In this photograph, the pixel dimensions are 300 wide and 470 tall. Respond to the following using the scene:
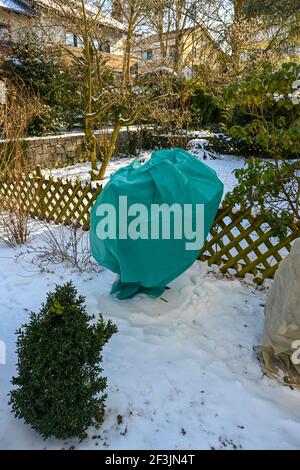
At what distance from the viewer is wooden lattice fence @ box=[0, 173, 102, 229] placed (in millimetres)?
4203

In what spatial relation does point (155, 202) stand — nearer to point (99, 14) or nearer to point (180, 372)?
point (180, 372)

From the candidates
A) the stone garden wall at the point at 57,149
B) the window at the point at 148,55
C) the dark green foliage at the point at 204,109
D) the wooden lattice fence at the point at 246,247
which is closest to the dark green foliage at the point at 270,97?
the wooden lattice fence at the point at 246,247

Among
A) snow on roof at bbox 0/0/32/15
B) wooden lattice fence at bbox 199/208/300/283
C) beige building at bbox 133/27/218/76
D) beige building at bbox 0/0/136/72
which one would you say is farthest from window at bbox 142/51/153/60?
wooden lattice fence at bbox 199/208/300/283

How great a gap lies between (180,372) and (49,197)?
328cm

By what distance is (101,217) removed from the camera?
2342 mm

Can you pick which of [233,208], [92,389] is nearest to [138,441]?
[92,389]

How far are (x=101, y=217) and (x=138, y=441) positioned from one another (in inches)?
53.6

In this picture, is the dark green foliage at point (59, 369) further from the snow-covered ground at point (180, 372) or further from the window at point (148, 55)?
the window at point (148, 55)

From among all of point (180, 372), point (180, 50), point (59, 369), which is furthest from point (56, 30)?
point (59, 369)

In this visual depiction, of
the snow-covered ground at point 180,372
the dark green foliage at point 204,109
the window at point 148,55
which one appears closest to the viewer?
the snow-covered ground at point 180,372

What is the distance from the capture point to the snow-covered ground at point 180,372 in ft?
5.24

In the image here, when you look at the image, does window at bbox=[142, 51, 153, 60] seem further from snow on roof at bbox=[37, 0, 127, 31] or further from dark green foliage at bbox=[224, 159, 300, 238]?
dark green foliage at bbox=[224, 159, 300, 238]

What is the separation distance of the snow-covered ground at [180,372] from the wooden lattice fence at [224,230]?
242 mm
